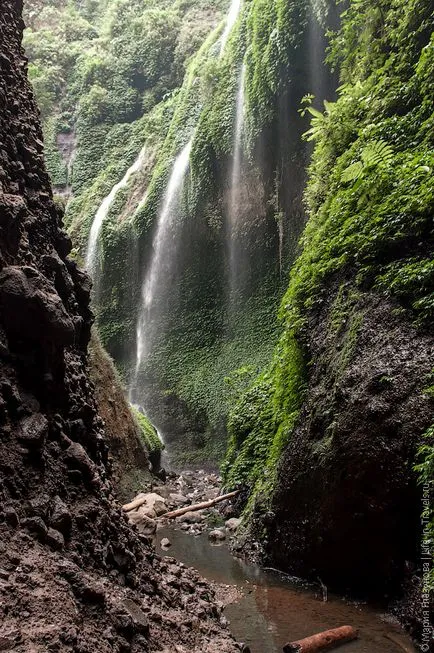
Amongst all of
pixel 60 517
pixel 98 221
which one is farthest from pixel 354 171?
pixel 98 221

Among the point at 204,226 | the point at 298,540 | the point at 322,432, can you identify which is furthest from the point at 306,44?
the point at 298,540

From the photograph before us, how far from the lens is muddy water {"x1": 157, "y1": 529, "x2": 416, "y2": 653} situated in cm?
421

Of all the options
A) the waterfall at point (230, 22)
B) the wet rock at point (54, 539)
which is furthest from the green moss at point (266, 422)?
the waterfall at point (230, 22)

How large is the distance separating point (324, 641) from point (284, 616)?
803 mm

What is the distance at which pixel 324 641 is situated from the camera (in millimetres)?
4133

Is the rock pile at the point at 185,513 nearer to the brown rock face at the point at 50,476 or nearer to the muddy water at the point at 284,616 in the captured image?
the muddy water at the point at 284,616

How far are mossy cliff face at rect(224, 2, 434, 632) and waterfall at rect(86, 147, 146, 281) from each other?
15.6 m

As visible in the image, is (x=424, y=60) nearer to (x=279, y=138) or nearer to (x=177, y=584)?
(x=177, y=584)

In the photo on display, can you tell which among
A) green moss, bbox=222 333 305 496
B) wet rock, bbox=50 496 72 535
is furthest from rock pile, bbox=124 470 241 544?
wet rock, bbox=50 496 72 535

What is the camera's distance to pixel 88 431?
13.9 ft

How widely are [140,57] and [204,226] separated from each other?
1566 cm

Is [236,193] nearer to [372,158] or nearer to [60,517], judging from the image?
[372,158]

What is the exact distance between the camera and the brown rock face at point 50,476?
256cm

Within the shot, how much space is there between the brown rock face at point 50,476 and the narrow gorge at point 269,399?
0.05 feet
